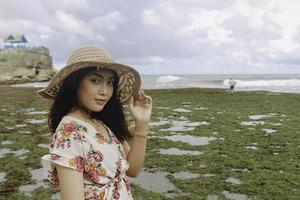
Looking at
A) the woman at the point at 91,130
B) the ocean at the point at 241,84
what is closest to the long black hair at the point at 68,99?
the woman at the point at 91,130

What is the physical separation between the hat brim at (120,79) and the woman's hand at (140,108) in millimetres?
48

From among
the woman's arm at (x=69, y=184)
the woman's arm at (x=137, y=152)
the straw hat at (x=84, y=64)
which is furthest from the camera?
the woman's arm at (x=137, y=152)

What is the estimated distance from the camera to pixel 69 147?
2.00 m

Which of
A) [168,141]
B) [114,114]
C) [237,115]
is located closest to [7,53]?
[237,115]

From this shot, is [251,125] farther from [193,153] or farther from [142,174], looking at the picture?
[142,174]

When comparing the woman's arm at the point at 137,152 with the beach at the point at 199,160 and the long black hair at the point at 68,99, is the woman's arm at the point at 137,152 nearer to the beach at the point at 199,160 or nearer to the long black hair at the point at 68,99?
the long black hair at the point at 68,99

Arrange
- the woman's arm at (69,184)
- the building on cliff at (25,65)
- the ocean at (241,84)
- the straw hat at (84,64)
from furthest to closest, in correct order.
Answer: the building on cliff at (25,65)
the ocean at (241,84)
the straw hat at (84,64)
the woman's arm at (69,184)

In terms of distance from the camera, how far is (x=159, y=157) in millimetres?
9555

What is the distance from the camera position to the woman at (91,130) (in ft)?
6.58

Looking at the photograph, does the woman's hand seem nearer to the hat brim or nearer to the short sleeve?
the hat brim

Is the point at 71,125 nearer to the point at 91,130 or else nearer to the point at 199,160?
the point at 91,130

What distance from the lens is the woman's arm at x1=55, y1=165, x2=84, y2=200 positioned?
1.97 metres

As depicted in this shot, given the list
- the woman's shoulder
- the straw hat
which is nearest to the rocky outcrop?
the straw hat

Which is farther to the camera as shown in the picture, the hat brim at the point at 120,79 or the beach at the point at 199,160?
the beach at the point at 199,160
